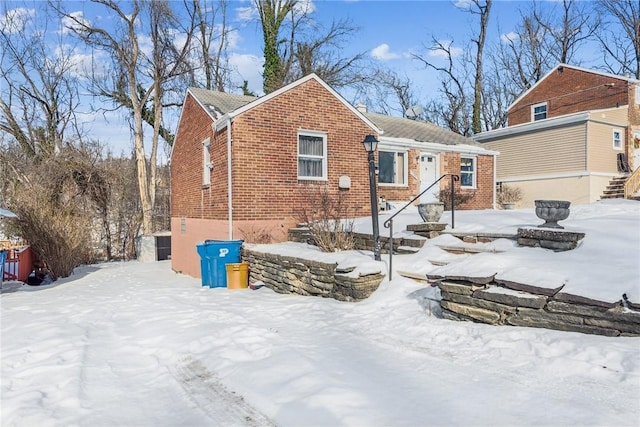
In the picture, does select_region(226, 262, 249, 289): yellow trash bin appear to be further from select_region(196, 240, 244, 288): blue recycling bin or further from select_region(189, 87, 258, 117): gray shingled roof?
select_region(189, 87, 258, 117): gray shingled roof

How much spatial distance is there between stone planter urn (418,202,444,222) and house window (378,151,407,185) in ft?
23.1

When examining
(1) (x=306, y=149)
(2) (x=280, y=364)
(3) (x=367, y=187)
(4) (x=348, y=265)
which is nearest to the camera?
(2) (x=280, y=364)

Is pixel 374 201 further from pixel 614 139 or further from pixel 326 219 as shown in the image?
pixel 614 139

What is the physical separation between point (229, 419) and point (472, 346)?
2524 millimetres

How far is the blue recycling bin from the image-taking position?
30.9ft

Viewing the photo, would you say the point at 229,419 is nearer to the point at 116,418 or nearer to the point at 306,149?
the point at 116,418

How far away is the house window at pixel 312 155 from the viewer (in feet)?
38.5

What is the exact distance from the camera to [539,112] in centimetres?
2603

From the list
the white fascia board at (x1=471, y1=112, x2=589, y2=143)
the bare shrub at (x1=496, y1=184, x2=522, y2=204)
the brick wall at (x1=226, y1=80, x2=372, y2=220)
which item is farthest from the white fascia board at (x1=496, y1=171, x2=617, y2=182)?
the brick wall at (x1=226, y1=80, x2=372, y2=220)

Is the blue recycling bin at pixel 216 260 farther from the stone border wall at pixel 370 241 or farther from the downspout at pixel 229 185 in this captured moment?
the stone border wall at pixel 370 241

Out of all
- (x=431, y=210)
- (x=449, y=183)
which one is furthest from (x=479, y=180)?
(x=431, y=210)

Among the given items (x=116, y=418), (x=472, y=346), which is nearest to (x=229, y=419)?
(x=116, y=418)

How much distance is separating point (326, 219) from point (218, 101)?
20.4 feet

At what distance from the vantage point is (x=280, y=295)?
26.2 ft
